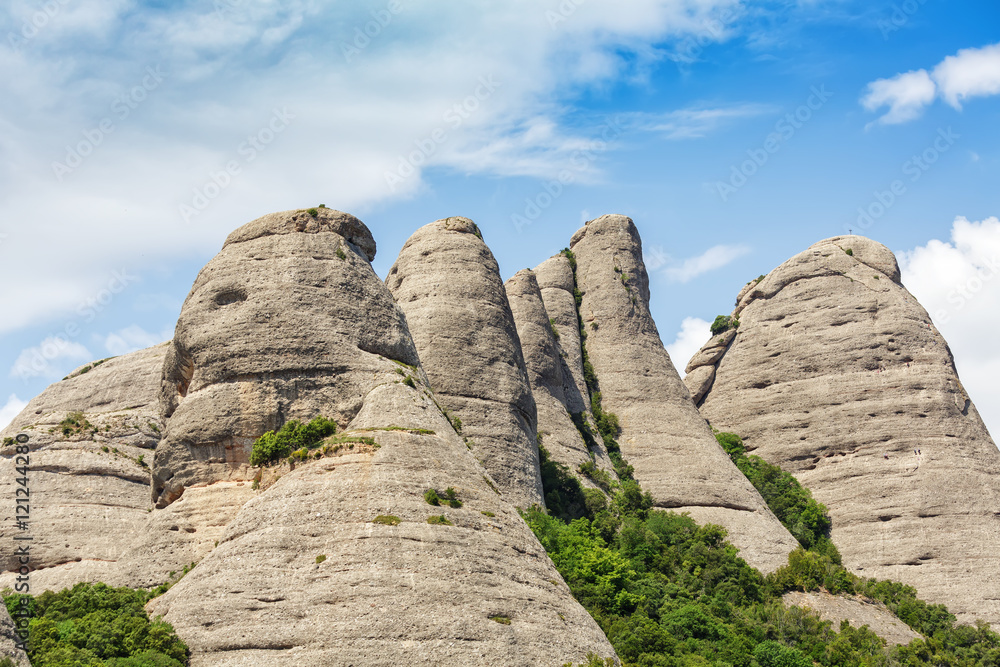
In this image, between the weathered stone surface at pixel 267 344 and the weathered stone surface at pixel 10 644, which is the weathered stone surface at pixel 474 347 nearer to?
the weathered stone surface at pixel 267 344

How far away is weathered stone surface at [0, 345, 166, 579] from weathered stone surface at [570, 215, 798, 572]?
23956 mm

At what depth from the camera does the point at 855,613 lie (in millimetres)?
43750

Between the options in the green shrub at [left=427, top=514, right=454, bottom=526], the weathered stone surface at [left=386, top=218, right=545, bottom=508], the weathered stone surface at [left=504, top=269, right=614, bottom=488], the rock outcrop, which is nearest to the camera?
the rock outcrop

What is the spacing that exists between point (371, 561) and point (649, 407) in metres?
30.8

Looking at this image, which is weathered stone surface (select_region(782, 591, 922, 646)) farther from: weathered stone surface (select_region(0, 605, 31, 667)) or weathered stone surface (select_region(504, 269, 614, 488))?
weathered stone surface (select_region(0, 605, 31, 667))

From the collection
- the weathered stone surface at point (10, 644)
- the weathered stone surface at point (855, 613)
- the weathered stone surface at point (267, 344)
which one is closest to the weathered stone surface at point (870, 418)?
the weathered stone surface at point (855, 613)

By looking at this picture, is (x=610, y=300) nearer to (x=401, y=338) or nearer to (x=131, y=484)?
(x=401, y=338)

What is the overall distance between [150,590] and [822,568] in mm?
28465

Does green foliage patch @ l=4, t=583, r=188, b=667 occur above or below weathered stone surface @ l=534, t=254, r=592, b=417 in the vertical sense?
below

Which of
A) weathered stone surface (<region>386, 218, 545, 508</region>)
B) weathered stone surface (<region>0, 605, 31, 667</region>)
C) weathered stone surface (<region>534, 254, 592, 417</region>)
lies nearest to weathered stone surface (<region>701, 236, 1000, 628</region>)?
weathered stone surface (<region>534, 254, 592, 417</region>)

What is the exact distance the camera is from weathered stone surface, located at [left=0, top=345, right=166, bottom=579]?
38.2 m

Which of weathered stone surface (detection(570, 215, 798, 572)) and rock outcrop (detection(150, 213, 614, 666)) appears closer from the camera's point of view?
rock outcrop (detection(150, 213, 614, 666))

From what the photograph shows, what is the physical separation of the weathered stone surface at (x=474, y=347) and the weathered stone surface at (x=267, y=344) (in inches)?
238

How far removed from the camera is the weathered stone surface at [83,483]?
38219 millimetres
